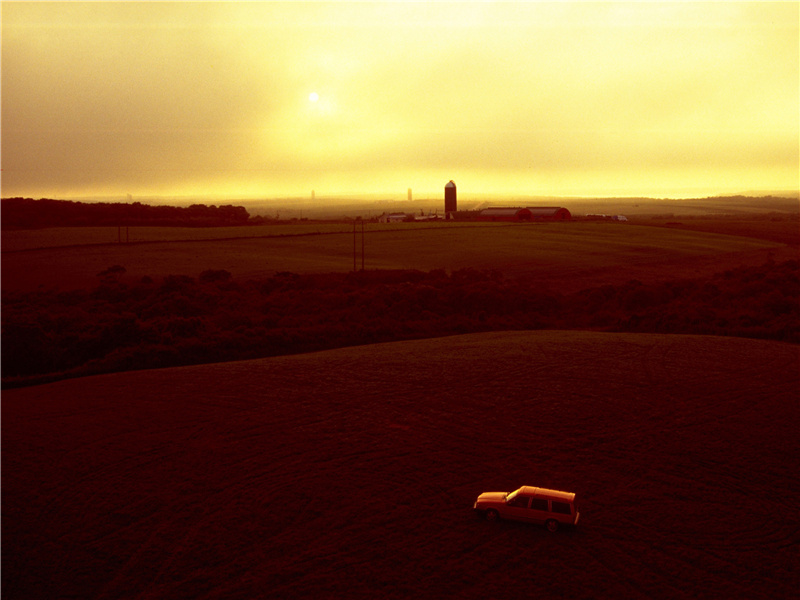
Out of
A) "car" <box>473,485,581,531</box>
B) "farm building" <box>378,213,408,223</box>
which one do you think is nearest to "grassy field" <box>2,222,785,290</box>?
"farm building" <box>378,213,408,223</box>

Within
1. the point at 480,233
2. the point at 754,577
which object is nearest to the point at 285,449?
the point at 754,577

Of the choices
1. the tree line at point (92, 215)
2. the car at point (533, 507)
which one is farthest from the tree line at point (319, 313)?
the tree line at point (92, 215)

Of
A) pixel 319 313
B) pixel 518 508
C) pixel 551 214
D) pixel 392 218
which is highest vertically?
pixel 551 214

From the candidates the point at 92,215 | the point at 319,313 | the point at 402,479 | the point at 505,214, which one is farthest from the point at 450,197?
the point at 402,479

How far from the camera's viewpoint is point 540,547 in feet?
45.1

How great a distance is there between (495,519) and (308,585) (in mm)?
4264

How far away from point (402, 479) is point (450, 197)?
11726cm

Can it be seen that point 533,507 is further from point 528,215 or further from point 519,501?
point 528,215

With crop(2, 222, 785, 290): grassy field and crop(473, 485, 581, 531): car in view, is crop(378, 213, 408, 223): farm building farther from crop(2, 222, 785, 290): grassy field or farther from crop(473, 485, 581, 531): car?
crop(473, 485, 581, 531): car

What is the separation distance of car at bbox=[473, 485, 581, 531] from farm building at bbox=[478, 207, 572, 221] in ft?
332

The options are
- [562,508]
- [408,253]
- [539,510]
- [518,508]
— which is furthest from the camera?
[408,253]

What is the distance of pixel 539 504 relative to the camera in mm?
14297

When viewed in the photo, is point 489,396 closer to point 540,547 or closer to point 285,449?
point 285,449

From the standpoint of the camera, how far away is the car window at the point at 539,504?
14258 mm
